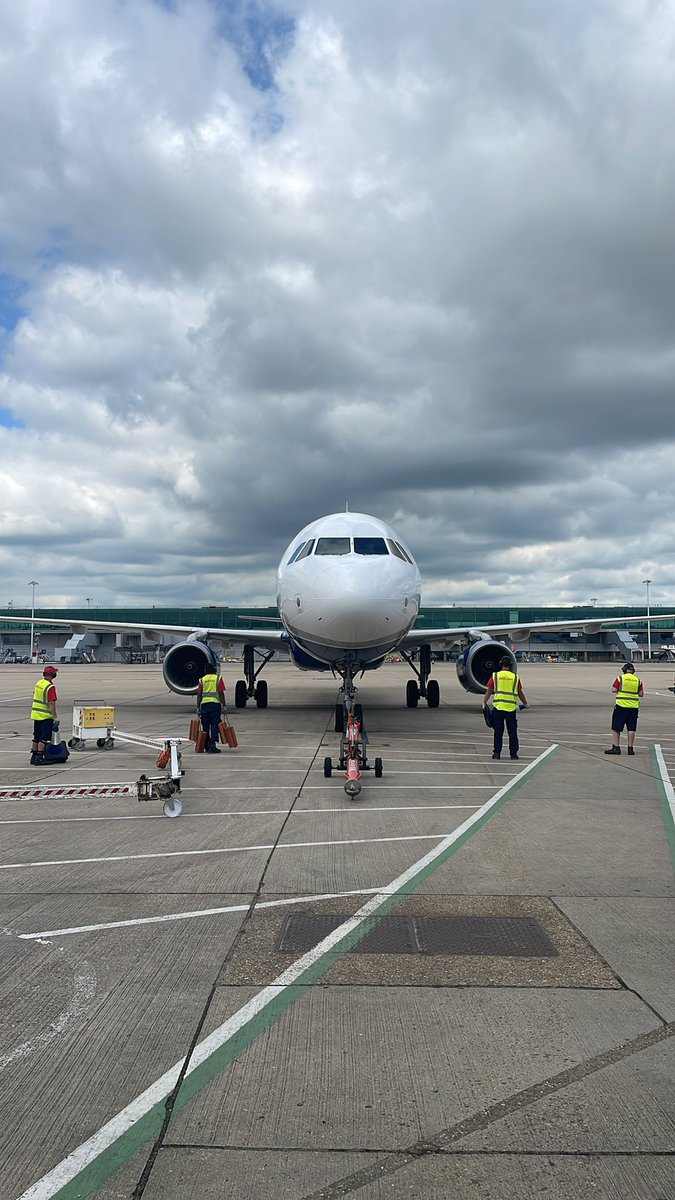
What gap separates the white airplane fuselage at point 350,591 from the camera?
14.3 m

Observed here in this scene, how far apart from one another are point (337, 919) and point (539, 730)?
14.5m

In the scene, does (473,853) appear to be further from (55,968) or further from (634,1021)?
(55,968)

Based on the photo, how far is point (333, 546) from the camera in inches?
627

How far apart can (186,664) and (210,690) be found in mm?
6867

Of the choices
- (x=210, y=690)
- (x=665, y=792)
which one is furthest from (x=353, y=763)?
(x=210, y=690)

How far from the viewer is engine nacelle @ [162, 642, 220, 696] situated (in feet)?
68.1

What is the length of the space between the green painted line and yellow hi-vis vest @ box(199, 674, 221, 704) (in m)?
7.48

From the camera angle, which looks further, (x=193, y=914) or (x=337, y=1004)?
(x=193, y=914)

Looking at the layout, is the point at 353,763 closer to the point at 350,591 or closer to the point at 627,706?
the point at 350,591

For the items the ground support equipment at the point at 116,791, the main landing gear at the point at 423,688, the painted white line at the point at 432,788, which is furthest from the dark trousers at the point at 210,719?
the main landing gear at the point at 423,688

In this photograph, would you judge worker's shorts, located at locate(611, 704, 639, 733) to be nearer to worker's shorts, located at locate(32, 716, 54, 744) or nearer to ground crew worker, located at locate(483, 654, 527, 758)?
ground crew worker, located at locate(483, 654, 527, 758)

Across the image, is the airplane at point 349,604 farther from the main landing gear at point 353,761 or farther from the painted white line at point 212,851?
the painted white line at point 212,851

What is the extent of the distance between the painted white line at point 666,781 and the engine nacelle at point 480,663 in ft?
18.9

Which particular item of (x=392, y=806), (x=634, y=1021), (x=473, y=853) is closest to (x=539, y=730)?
(x=392, y=806)
